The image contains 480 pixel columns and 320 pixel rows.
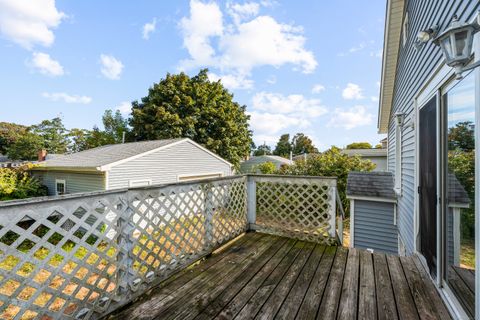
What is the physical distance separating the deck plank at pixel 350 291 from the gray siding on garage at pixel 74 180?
8273mm

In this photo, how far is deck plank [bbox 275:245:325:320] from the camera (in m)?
1.92

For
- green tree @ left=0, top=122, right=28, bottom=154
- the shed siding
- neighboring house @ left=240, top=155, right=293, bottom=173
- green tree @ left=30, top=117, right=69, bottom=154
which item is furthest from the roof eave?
green tree @ left=0, top=122, right=28, bottom=154

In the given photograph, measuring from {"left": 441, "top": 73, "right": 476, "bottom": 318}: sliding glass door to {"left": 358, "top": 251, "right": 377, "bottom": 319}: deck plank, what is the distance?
0.61 m

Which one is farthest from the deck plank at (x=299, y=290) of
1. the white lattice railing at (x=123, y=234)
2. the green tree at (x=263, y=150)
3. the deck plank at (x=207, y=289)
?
the green tree at (x=263, y=150)

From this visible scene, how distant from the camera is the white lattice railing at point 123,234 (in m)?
1.50

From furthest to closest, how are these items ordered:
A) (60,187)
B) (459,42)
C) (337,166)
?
(337,166) < (60,187) < (459,42)

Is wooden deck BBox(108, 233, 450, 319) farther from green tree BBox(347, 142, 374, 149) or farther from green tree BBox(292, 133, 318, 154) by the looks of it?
green tree BBox(292, 133, 318, 154)

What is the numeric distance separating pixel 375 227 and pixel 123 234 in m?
6.02

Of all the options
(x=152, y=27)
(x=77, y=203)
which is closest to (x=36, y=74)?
(x=152, y=27)

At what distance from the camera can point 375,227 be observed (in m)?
5.87

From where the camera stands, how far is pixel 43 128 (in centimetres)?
3073

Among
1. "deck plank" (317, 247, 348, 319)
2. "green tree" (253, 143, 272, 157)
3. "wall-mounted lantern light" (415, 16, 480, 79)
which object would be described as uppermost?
"green tree" (253, 143, 272, 157)

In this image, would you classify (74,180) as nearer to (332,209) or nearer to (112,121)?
(332,209)

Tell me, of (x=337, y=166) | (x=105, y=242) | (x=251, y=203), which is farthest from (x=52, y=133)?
(x=105, y=242)
